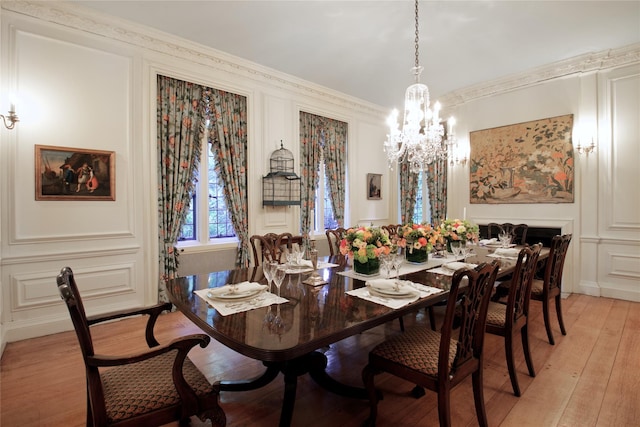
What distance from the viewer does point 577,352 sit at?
8.75 feet

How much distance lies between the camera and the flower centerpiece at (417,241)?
2527 mm

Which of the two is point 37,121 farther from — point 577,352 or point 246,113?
point 577,352

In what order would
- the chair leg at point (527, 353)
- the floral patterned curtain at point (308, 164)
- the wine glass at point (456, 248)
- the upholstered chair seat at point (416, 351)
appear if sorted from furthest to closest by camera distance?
the floral patterned curtain at point (308, 164)
the wine glass at point (456, 248)
the chair leg at point (527, 353)
the upholstered chair seat at point (416, 351)

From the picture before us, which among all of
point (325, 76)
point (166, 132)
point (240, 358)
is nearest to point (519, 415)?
point (240, 358)

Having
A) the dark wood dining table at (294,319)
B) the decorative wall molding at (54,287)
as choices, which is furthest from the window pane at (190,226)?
the dark wood dining table at (294,319)

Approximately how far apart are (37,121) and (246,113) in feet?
7.06

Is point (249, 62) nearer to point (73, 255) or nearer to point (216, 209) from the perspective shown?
point (216, 209)

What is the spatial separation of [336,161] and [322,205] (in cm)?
78

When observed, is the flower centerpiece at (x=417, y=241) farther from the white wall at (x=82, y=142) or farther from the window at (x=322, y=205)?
the window at (x=322, y=205)

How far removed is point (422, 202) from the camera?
20.6ft

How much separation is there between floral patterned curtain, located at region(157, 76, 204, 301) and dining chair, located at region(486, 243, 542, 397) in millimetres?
3225

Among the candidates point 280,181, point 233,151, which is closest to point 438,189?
point 280,181

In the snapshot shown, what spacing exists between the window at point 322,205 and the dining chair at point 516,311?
10.4 ft

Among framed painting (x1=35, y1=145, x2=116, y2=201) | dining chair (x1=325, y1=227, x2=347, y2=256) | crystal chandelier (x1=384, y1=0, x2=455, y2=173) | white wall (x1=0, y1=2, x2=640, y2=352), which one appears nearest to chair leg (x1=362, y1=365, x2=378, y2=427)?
dining chair (x1=325, y1=227, x2=347, y2=256)
